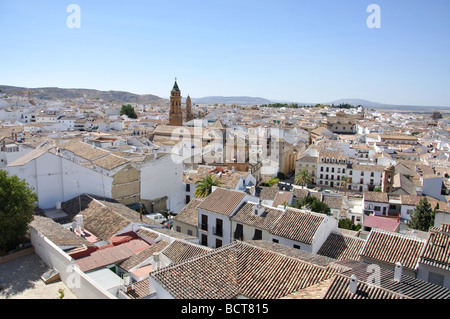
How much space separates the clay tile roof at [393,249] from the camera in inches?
394

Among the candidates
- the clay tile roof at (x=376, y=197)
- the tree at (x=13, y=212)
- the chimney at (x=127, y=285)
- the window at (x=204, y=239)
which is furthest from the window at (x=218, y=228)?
the clay tile roof at (x=376, y=197)

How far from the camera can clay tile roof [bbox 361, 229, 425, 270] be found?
10000 millimetres

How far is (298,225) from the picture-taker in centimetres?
1225

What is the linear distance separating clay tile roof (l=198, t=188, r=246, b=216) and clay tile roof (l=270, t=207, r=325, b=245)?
7.52ft

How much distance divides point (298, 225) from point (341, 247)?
1656 mm

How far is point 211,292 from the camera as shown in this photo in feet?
22.6

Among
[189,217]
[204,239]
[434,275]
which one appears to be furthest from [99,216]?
[434,275]

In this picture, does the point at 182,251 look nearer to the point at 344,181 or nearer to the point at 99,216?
the point at 99,216

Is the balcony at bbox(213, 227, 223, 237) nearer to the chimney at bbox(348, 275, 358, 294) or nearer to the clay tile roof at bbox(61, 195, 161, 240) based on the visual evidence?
the clay tile roof at bbox(61, 195, 161, 240)

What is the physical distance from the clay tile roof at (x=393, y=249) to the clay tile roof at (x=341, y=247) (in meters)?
0.62

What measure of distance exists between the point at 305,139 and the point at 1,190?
162 ft

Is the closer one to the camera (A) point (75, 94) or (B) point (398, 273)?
(B) point (398, 273)

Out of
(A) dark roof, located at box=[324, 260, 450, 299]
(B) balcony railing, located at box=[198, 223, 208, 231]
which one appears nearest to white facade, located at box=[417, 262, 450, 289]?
(A) dark roof, located at box=[324, 260, 450, 299]

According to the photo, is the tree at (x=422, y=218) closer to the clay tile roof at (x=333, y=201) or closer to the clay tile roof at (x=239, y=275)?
the clay tile roof at (x=333, y=201)
